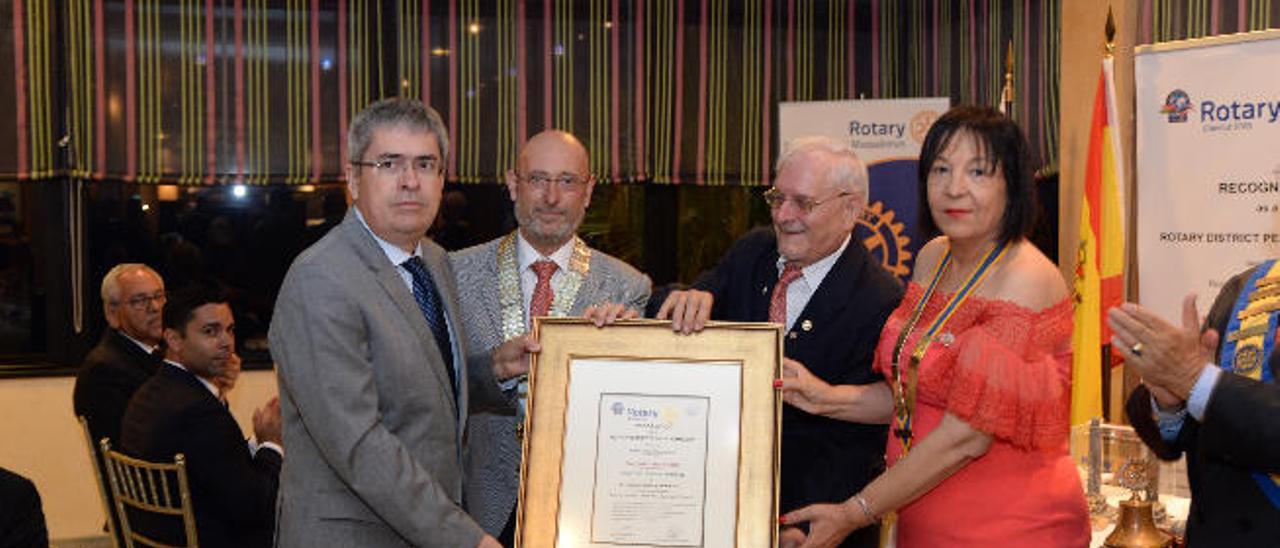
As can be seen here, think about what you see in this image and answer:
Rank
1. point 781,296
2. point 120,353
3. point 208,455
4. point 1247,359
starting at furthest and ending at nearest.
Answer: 1. point 120,353
2. point 208,455
3. point 781,296
4. point 1247,359

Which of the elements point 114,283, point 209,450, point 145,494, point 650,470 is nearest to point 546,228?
point 650,470

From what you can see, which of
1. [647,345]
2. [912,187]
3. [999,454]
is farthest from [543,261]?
[912,187]

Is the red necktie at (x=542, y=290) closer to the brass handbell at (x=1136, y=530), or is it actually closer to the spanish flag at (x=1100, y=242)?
the brass handbell at (x=1136, y=530)

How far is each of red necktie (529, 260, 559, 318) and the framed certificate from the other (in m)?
0.59

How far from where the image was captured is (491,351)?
316cm

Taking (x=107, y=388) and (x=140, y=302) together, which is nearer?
(x=107, y=388)

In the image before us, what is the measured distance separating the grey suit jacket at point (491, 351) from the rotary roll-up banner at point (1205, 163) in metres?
2.79

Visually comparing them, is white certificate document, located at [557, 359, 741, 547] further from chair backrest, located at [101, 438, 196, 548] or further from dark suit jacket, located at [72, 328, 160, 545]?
dark suit jacket, located at [72, 328, 160, 545]

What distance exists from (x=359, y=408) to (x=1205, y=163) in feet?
12.7

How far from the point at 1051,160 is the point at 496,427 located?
4.46 metres

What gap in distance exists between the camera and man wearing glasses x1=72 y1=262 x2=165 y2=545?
530 centimetres

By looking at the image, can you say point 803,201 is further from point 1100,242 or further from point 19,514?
point 1100,242

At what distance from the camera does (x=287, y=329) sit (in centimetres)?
255

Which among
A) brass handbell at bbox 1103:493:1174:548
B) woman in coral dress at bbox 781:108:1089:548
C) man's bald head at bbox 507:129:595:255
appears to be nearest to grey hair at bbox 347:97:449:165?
man's bald head at bbox 507:129:595:255
